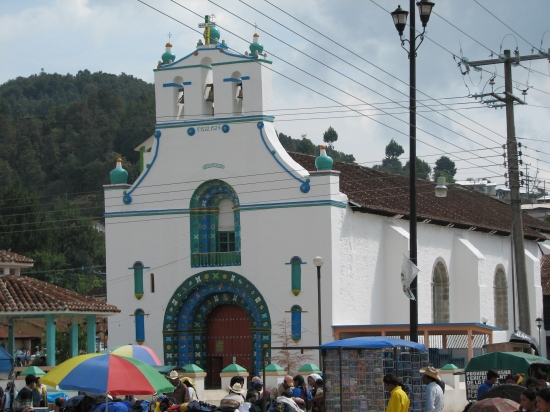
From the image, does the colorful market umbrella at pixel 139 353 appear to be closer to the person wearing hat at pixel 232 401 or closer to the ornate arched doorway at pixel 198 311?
the person wearing hat at pixel 232 401

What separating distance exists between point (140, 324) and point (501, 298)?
674 inches

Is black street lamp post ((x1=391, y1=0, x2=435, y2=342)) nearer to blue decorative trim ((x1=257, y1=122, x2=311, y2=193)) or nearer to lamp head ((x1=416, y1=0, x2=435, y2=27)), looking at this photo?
lamp head ((x1=416, y1=0, x2=435, y2=27))

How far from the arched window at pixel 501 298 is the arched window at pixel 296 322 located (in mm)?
13638

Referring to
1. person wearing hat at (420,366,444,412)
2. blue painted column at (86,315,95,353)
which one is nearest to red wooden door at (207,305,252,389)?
blue painted column at (86,315,95,353)

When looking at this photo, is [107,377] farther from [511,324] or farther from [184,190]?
[511,324]

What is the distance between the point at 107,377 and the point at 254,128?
21295 millimetres

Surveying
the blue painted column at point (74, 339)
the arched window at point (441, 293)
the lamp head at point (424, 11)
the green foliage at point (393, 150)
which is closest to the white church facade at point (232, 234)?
the arched window at point (441, 293)

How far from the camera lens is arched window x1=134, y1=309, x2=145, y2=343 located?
40.9 meters

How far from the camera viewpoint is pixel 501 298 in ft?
167

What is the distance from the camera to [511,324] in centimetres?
5044

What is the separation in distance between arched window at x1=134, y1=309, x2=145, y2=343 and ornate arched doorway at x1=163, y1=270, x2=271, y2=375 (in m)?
0.81

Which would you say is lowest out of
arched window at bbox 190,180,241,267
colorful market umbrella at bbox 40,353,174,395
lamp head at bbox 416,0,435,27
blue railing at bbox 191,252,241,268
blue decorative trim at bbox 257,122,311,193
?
colorful market umbrella at bbox 40,353,174,395

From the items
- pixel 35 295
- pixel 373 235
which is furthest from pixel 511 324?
pixel 35 295

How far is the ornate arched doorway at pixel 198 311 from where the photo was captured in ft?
132
